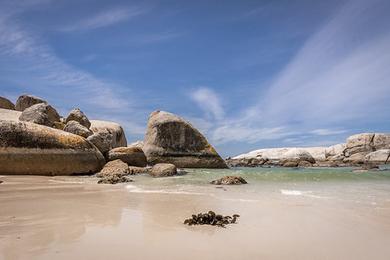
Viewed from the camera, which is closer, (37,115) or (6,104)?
(37,115)

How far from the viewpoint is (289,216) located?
166 inches

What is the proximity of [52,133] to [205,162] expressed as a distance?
10.1m

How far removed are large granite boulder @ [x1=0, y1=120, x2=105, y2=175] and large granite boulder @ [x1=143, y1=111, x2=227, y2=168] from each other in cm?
674

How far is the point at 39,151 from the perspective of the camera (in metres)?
A: 10.7

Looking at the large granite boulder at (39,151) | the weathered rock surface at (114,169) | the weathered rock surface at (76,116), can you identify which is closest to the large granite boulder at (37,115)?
the weathered rock surface at (76,116)

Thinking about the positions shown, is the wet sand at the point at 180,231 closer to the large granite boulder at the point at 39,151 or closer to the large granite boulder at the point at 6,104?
the large granite boulder at the point at 39,151

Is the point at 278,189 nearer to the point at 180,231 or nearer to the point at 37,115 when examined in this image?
the point at 180,231

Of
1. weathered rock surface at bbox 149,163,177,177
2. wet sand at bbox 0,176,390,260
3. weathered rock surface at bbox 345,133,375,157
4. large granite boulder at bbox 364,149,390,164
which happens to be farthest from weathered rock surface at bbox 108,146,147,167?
weathered rock surface at bbox 345,133,375,157

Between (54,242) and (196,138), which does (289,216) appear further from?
(196,138)

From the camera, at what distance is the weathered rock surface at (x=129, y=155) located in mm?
14203

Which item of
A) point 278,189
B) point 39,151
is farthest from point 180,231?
point 39,151

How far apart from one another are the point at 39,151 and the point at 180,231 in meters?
8.79

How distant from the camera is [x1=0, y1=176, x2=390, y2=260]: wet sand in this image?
8.35ft

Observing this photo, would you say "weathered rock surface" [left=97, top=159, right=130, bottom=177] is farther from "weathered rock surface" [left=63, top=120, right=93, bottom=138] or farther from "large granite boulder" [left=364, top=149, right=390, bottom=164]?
"large granite boulder" [left=364, top=149, right=390, bottom=164]
